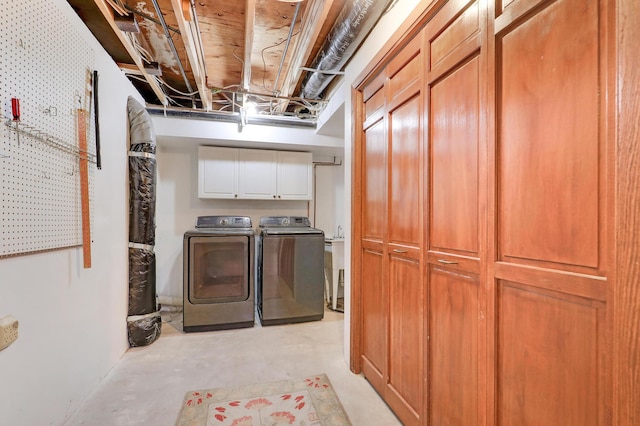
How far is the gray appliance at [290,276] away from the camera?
3248 millimetres

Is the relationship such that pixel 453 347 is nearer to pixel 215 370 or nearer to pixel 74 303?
pixel 215 370

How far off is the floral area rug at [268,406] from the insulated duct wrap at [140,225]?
1005mm

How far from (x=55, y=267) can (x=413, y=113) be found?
2.07 meters

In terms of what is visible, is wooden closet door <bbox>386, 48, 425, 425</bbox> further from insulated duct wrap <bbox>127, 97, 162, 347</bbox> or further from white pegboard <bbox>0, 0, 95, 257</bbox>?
insulated duct wrap <bbox>127, 97, 162, 347</bbox>

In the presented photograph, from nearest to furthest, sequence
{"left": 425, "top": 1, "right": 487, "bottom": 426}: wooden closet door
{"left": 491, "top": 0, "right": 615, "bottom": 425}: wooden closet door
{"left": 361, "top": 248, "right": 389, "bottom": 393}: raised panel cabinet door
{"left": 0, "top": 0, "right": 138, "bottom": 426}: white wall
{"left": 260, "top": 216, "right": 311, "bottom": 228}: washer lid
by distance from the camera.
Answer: {"left": 491, "top": 0, "right": 615, "bottom": 425}: wooden closet door < {"left": 425, "top": 1, "right": 487, "bottom": 426}: wooden closet door < {"left": 0, "top": 0, "right": 138, "bottom": 426}: white wall < {"left": 361, "top": 248, "right": 389, "bottom": 393}: raised panel cabinet door < {"left": 260, "top": 216, "right": 311, "bottom": 228}: washer lid

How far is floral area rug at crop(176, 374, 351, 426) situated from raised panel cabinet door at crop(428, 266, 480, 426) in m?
0.65

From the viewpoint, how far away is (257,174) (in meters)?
3.75

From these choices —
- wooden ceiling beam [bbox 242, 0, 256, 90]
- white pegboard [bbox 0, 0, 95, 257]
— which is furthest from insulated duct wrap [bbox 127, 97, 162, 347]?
wooden ceiling beam [bbox 242, 0, 256, 90]

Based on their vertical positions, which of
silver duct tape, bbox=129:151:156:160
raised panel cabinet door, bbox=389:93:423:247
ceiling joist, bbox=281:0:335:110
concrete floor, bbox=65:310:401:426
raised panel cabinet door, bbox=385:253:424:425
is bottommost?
concrete floor, bbox=65:310:401:426

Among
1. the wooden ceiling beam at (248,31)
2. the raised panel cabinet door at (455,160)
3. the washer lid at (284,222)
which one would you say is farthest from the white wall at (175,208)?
the raised panel cabinet door at (455,160)

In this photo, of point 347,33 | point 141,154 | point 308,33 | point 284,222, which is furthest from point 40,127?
point 284,222

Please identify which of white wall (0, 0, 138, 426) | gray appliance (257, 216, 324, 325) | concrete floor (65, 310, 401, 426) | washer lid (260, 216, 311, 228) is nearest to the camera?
white wall (0, 0, 138, 426)

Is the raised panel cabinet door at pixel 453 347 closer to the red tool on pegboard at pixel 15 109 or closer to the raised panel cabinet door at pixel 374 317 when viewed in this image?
the raised panel cabinet door at pixel 374 317

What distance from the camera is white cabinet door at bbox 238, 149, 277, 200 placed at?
12.2 ft
